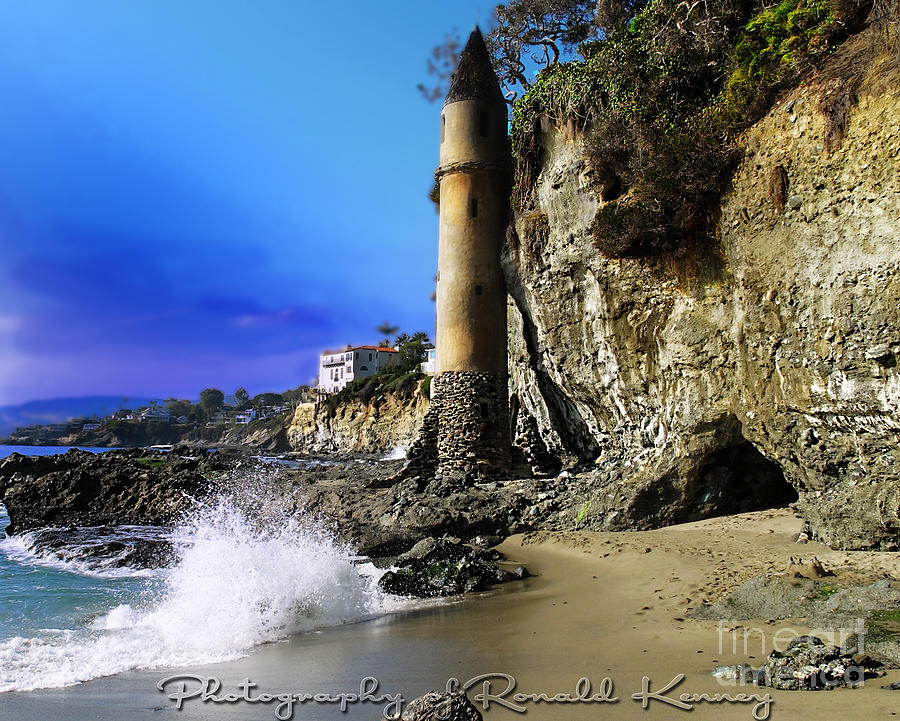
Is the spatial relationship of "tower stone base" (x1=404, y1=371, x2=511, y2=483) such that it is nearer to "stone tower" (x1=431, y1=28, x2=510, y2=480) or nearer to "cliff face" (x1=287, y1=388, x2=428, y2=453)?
"stone tower" (x1=431, y1=28, x2=510, y2=480)

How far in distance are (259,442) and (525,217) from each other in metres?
76.2

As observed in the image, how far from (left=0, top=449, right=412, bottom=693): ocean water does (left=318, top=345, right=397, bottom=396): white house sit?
66651 millimetres

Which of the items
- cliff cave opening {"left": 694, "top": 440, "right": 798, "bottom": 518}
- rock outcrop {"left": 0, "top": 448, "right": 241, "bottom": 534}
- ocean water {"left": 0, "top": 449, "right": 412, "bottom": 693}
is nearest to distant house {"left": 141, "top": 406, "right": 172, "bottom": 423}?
rock outcrop {"left": 0, "top": 448, "right": 241, "bottom": 534}

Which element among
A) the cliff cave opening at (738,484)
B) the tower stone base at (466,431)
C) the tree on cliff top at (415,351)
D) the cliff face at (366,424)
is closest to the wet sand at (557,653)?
the cliff cave opening at (738,484)

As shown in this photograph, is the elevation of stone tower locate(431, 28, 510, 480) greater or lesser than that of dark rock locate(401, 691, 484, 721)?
greater

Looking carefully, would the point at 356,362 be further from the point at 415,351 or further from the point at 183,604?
the point at 183,604

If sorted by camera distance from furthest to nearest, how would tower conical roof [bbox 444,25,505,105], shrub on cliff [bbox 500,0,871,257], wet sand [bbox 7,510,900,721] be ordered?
tower conical roof [bbox 444,25,505,105], shrub on cliff [bbox 500,0,871,257], wet sand [bbox 7,510,900,721]

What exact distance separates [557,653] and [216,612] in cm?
436

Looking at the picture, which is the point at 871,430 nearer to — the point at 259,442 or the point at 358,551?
the point at 358,551

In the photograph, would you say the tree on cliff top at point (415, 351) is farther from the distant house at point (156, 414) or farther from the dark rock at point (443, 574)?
the distant house at point (156, 414)

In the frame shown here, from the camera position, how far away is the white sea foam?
673 cm

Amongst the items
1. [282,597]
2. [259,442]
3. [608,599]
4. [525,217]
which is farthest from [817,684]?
[259,442]

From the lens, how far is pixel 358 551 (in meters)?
12.3

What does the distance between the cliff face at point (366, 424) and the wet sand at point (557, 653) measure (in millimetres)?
39972
